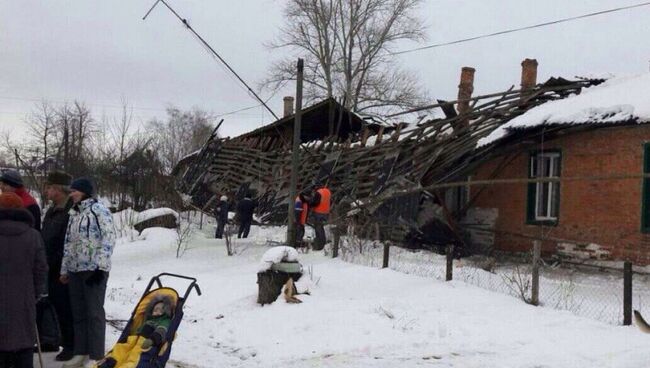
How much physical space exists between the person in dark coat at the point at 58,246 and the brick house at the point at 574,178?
894cm

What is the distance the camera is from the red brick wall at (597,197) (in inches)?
532

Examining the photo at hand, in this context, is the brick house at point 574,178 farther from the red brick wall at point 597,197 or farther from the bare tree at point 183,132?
the bare tree at point 183,132

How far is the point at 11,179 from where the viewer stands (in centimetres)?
616

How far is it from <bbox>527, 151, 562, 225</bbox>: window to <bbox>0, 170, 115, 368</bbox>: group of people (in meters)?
11.8

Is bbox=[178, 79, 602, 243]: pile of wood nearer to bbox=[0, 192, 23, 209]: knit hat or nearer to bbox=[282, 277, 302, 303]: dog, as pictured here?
bbox=[282, 277, 302, 303]: dog

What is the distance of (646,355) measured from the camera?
643 cm

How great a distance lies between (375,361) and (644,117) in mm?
9177

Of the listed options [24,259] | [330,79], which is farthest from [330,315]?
[330,79]

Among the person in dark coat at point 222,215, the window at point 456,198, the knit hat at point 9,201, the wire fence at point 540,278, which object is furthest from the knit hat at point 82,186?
the person in dark coat at point 222,215

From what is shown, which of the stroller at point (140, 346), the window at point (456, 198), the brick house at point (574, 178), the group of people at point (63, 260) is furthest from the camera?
the window at point (456, 198)

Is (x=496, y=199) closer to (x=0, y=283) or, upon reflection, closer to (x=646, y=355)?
(x=646, y=355)

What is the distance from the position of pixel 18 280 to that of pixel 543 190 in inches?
518

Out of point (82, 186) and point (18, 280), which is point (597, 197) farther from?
point (18, 280)

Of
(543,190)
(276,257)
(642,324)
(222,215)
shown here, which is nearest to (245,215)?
(222,215)
